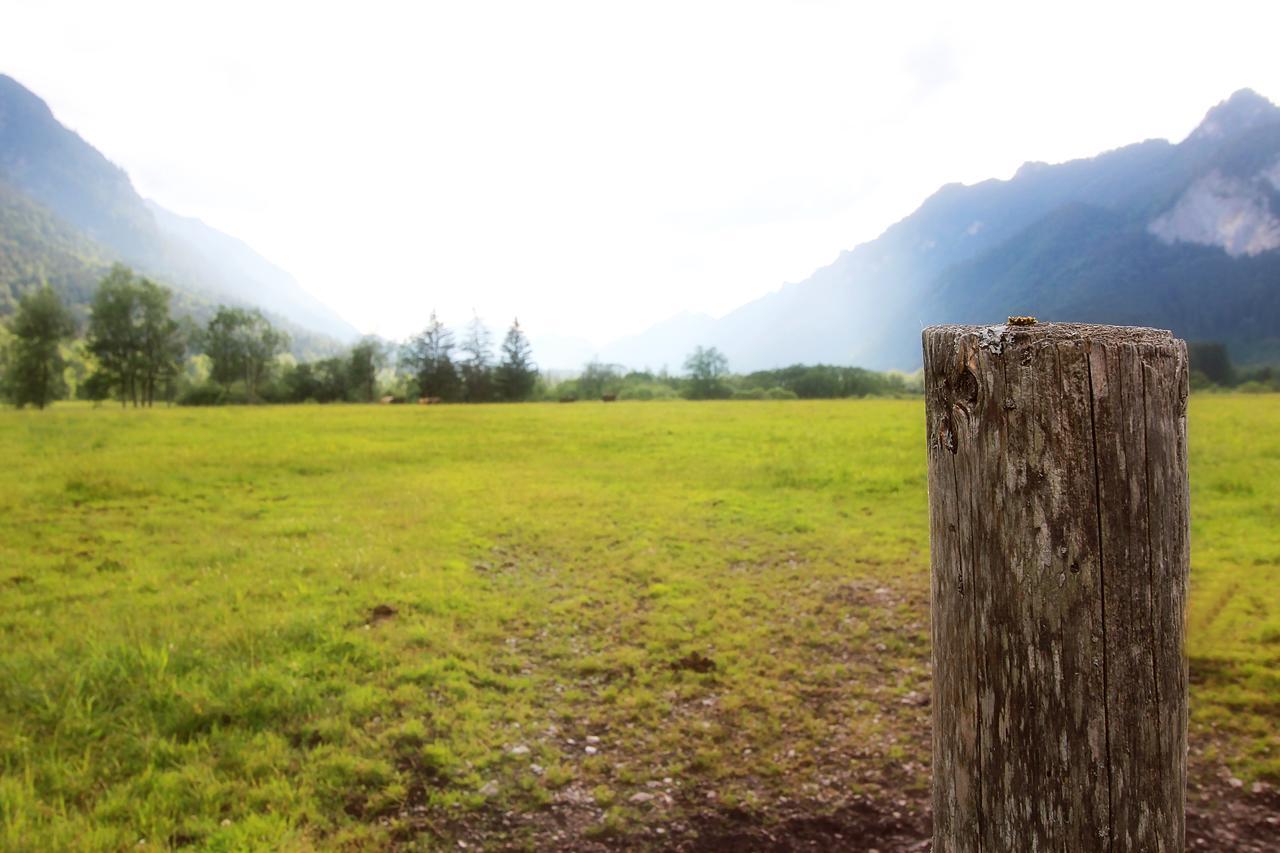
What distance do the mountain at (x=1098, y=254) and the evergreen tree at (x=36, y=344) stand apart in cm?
7548

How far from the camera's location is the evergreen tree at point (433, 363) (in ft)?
300

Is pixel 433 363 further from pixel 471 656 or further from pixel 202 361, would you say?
pixel 471 656

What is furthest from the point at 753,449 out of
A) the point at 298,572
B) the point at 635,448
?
the point at 298,572

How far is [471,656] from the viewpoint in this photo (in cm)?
811

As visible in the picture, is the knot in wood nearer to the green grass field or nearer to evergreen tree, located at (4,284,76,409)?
the green grass field

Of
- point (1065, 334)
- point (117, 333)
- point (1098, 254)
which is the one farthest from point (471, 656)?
point (117, 333)

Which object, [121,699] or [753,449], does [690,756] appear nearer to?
[121,699]

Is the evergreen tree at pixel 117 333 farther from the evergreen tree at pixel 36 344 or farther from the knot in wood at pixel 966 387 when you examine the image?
the knot in wood at pixel 966 387

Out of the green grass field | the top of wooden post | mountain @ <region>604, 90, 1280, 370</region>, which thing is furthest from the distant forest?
the top of wooden post

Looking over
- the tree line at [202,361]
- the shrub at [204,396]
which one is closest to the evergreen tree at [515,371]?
the tree line at [202,361]

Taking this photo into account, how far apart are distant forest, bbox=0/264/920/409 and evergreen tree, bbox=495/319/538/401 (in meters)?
0.14

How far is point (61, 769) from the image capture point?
5.52 meters

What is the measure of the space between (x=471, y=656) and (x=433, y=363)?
89.4 meters

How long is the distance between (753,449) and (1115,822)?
82.7 ft
